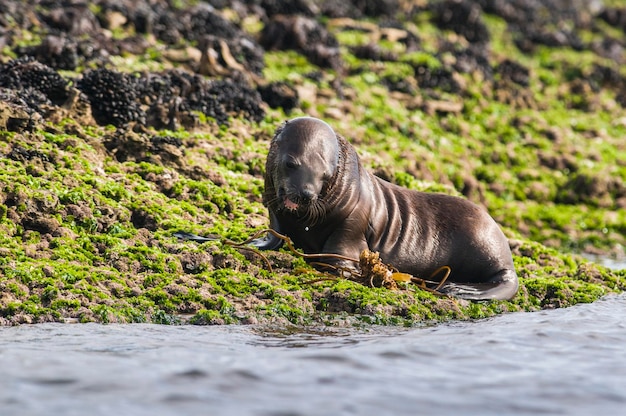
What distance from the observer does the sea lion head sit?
337 inches

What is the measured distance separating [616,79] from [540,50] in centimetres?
308

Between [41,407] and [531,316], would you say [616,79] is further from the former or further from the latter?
[41,407]

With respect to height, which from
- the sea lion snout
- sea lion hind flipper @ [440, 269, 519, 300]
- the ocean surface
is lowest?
sea lion hind flipper @ [440, 269, 519, 300]

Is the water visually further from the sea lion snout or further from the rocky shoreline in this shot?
the sea lion snout

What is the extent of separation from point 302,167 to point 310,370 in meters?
2.84

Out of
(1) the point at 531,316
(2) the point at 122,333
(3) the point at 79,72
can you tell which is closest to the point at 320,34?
(3) the point at 79,72

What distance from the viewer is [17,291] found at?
7.47m

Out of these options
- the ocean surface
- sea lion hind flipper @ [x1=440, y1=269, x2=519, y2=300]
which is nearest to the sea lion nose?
the ocean surface

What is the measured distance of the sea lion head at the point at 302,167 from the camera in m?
8.56

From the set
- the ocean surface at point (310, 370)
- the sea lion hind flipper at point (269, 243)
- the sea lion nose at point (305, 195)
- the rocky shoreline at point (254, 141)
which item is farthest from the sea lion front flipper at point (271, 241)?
the ocean surface at point (310, 370)

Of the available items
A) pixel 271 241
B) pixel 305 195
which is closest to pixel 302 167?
pixel 305 195

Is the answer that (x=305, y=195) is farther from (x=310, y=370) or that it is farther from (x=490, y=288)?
(x=310, y=370)

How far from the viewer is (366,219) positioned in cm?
911

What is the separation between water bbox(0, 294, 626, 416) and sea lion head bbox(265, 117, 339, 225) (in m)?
1.46
